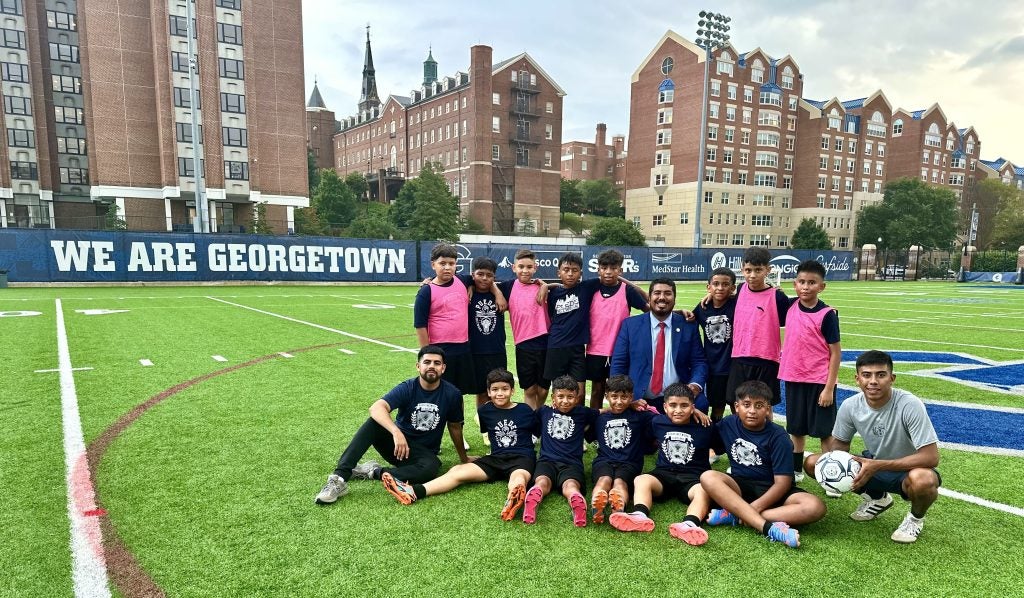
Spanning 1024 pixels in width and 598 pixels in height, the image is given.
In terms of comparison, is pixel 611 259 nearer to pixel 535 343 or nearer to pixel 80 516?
pixel 535 343

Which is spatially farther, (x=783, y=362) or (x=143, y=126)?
(x=143, y=126)

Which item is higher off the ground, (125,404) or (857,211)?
(857,211)

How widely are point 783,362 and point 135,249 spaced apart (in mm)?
25567

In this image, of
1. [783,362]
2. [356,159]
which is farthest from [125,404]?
[356,159]

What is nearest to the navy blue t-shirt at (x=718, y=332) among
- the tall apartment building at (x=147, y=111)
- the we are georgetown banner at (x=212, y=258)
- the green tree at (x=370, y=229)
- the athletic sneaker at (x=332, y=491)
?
the athletic sneaker at (x=332, y=491)

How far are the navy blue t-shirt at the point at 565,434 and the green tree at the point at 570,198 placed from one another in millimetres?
83857

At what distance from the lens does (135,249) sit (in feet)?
76.0

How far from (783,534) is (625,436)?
126 centimetres

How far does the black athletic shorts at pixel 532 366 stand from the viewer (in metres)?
5.66

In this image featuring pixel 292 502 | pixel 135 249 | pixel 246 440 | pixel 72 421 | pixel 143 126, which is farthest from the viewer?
pixel 143 126

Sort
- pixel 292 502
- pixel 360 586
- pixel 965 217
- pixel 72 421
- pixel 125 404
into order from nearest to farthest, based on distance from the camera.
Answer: pixel 360 586 < pixel 292 502 < pixel 72 421 < pixel 125 404 < pixel 965 217

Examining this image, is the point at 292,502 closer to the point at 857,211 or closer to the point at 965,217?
the point at 857,211

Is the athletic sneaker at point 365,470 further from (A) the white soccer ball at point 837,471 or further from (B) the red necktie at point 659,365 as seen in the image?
(A) the white soccer ball at point 837,471

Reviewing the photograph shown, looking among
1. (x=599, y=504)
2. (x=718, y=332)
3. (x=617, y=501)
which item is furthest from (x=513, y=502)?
(x=718, y=332)
